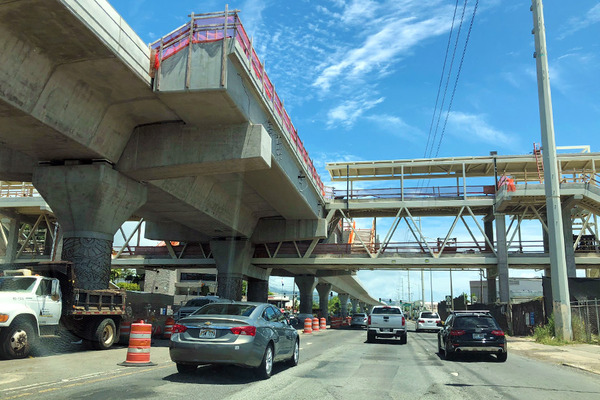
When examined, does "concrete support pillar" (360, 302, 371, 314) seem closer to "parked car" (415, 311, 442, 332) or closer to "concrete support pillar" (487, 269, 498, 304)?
"parked car" (415, 311, 442, 332)

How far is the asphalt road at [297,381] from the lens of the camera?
8.12 meters

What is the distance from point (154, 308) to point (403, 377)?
1661cm

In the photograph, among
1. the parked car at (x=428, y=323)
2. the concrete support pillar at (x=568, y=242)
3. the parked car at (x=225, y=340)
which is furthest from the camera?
the parked car at (x=428, y=323)

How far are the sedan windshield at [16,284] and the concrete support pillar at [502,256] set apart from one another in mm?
31088

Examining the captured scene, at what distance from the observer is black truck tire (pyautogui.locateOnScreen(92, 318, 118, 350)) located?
51.0 feet

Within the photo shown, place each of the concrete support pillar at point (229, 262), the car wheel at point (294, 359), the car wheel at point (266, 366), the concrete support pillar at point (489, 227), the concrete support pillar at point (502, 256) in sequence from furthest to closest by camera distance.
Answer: the concrete support pillar at point (489, 227)
the concrete support pillar at point (229, 262)
the concrete support pillar at point (502, 256)
the car wheel at point (294, 359)
the car wheel at point (266, 366)

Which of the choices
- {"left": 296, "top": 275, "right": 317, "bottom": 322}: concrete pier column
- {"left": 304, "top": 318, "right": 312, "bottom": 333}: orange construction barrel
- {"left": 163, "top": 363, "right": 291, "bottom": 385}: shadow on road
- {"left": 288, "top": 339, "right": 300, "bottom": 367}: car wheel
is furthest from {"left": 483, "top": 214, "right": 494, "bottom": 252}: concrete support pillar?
{"left": 163, "top": 363, "right": 291, "bottom": 385}: shadow on road

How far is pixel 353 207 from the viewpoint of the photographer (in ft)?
123

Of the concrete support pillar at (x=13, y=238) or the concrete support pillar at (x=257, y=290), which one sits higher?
the concrete support pillar at (x=13, y=238)

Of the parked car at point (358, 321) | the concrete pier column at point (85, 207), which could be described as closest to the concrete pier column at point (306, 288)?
the parked car at point (358, 321)

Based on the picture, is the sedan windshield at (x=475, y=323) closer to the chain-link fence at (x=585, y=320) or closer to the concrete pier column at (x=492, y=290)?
the chain-link fence at (x=585, y=320)

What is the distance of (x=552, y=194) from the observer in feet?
77.3

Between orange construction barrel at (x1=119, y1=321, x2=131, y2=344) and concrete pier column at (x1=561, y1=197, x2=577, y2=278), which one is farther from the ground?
concrete pier column at (x1=561, y1=197, x2=577, y2=278)

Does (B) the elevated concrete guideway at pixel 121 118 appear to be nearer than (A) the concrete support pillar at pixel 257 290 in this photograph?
Yes
